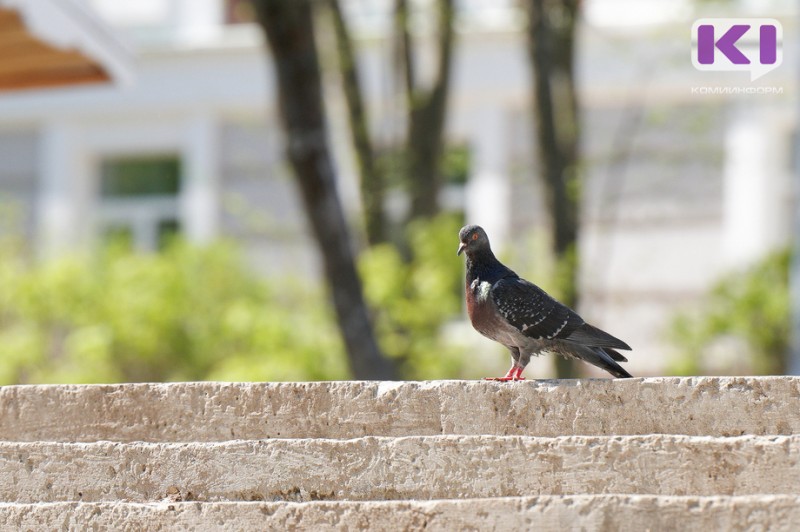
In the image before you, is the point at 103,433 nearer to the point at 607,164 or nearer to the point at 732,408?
the point at 732,408

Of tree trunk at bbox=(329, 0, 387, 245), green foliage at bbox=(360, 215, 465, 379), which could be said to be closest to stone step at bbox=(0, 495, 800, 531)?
green foliage at bbox=(360, 215, 465, 379)

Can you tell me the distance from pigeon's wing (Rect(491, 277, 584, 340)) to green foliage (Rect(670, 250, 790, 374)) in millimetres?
7427

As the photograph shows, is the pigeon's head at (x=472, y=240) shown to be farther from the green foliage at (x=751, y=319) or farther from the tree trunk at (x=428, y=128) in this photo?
the green foliage at (x=751, y=319)

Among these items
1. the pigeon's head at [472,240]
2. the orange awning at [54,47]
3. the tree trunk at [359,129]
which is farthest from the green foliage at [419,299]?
the pigeon's head at [472,240]

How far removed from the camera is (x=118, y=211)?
50.3 feet

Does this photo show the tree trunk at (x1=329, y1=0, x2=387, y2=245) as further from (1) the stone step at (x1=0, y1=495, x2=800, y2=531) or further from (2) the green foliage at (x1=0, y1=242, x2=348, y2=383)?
(1) the stone step at (x1=0, y1=495, x2=800, y2=531)

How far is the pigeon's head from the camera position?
12.5 ft

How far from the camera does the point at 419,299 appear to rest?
31.5 ft

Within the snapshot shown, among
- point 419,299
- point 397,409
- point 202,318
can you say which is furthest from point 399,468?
point 202,318

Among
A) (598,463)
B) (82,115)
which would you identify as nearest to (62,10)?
(598,463)

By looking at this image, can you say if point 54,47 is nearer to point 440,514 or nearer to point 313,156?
point 313,156

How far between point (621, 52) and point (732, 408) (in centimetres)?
961

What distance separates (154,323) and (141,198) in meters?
5.79

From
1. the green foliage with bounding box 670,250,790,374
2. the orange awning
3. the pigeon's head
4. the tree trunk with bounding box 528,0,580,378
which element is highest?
the orange awning
